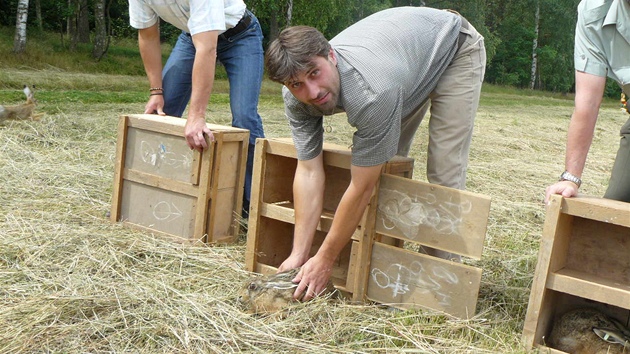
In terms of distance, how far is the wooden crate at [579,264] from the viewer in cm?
307

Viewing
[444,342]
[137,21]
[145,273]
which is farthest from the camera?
[137,21]

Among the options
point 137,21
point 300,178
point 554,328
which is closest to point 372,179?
point 300,178

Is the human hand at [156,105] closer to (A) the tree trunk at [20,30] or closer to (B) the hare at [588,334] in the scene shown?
(B) the hare at [588,334]

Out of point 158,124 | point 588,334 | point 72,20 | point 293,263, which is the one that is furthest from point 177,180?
point 72,20

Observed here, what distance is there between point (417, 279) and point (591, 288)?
841 mm

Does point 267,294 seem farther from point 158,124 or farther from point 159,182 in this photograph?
point 158,124

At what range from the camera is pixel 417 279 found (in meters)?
3.58

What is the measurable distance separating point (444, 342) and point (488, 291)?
839 millimetres

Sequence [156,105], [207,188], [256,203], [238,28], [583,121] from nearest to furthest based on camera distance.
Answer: [583,121], [256,203], [207,188], [238,28], [156,105]

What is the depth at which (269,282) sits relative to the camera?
3496mm

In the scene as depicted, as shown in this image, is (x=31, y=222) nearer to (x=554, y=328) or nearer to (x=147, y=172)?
(x=147, y=172)

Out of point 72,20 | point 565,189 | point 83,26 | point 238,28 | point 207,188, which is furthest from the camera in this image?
point 72,20

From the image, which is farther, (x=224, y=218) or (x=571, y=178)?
(x=224, y=218)

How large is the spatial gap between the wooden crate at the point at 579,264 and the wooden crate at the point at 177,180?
2.10 m
